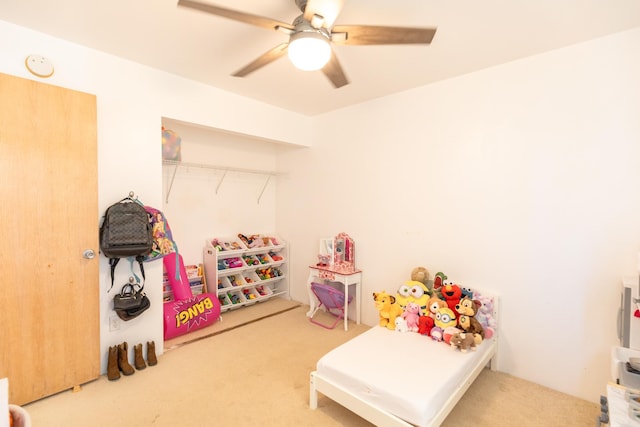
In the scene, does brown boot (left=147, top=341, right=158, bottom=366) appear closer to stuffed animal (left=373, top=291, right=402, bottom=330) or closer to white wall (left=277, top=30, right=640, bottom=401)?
stuffed animal (left=373, top=291, right=402, bottom=330)

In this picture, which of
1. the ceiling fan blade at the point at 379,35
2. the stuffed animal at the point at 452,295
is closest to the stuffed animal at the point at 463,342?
the stuffed animal at the point at 452,295

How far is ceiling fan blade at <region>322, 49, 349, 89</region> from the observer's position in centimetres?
174

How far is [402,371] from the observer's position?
1.85 metres

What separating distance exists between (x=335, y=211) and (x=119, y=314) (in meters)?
2.33

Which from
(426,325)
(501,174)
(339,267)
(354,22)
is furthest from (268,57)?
(339,267)

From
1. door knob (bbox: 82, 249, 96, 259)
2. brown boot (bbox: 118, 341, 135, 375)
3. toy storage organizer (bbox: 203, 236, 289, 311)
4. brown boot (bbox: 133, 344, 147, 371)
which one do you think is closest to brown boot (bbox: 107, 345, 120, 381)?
brown boot (bbox: 118, 341, 135, 375)

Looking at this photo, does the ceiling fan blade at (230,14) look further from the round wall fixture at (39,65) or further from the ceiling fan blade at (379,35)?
the round wall fixture at (39,65)

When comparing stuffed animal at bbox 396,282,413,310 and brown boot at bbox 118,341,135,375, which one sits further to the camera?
stuffed animal at bbox 396,282,413,310

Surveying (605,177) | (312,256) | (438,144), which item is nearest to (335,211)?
(312,256)

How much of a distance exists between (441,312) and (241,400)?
162cm

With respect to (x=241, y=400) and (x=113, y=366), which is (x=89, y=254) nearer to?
(x=113, y=366)

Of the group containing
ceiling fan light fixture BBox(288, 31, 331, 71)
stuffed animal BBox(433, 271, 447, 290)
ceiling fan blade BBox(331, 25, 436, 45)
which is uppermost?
ceiling fan blade BBox(331, 25, 436, 45)

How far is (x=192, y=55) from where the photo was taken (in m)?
2.32

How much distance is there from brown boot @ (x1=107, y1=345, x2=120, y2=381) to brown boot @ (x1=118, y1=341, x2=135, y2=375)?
0.03m
